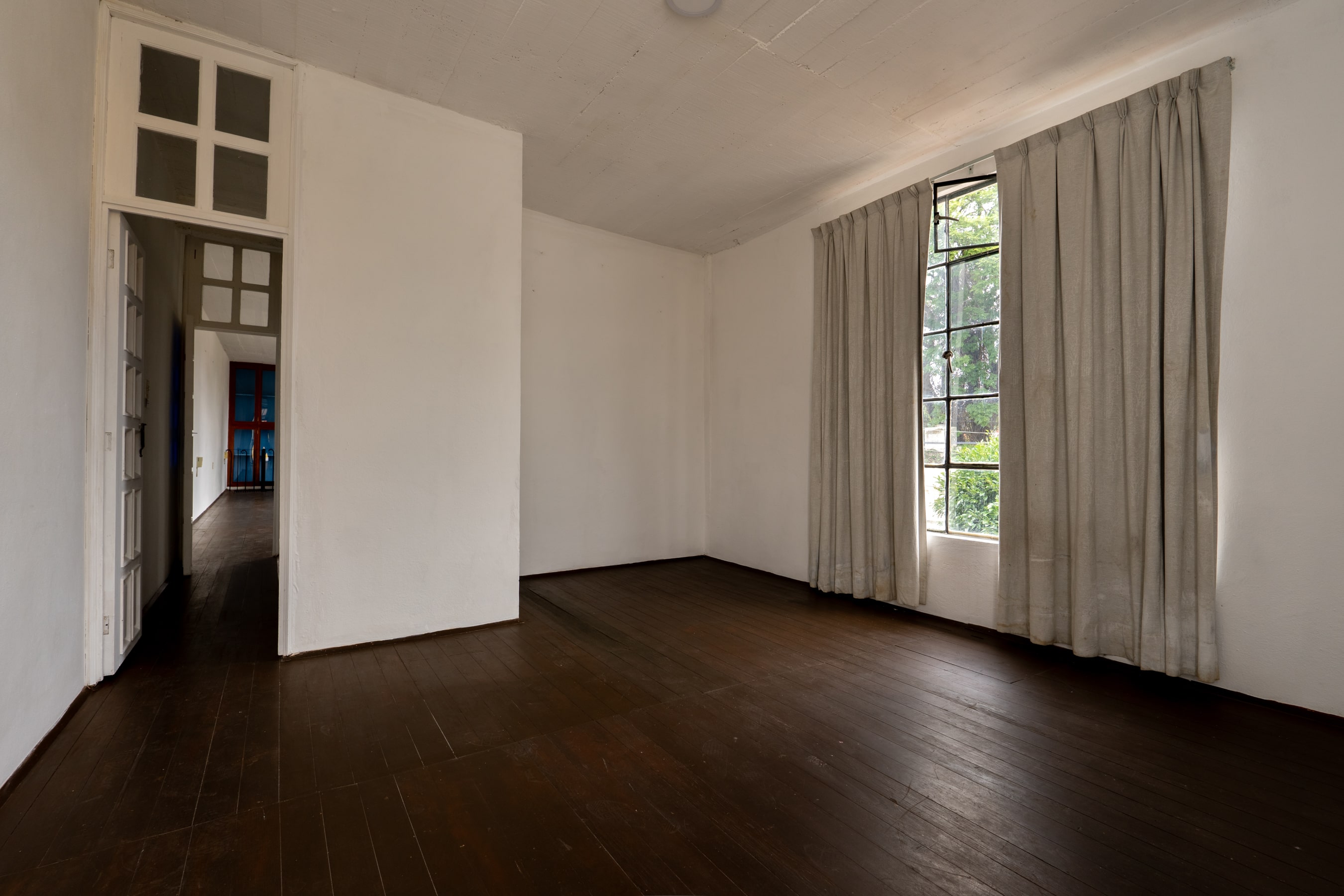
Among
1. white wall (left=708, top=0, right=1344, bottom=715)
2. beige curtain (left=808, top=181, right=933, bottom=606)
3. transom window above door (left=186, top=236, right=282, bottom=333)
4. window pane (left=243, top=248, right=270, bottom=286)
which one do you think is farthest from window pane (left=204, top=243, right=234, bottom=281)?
white wall (left=708, top=0, right=1344, bottom=715)

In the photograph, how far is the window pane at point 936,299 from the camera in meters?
3.97

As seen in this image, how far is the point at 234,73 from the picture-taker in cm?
299

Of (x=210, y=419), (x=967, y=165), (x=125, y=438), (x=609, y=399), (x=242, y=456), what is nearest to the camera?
(x=125, y=438)

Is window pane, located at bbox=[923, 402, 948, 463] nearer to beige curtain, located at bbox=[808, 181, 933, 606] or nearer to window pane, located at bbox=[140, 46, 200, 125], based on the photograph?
beige curtain, located at bbox=[808, 181, 933, 606]

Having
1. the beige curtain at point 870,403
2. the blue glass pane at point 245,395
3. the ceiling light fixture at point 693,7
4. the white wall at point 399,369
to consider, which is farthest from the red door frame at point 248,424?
the ceiling light fixture at point 693,7

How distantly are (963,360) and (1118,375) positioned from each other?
3.12 feet

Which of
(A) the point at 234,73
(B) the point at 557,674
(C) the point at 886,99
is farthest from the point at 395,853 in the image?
(C) the point at 886,99

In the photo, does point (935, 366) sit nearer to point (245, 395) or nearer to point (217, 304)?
point (217, 304)

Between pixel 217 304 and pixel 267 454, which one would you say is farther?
pixel 267 454

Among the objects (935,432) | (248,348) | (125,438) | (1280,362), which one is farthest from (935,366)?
(248,348)

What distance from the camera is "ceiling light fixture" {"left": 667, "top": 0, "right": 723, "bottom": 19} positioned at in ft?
8.57

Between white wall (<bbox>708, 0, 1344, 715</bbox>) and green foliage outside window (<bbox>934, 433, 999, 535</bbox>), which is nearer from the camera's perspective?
white wall (<bbox>708, 0, 1344, 715</bbox>)

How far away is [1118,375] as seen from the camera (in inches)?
119

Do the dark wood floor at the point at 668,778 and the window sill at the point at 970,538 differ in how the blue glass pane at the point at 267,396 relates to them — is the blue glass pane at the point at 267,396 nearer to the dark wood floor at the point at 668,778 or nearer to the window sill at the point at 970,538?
the dark wood floor at the point at 668,778
